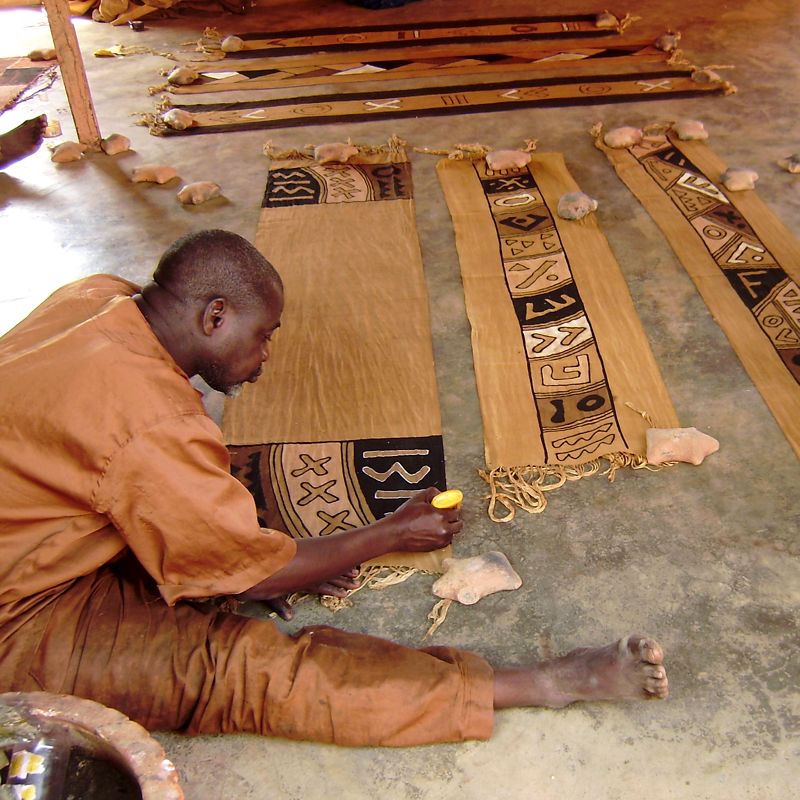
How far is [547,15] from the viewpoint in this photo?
244 inches

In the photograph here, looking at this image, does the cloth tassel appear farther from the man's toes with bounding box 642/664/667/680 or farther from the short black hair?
the short black hair

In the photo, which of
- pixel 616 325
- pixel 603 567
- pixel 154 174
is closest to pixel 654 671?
pixel 603 567

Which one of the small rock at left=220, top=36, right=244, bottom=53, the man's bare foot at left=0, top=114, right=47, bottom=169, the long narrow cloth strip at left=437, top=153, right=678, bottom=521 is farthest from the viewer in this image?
the small rock at left=220, top=36, right=244, bottom=53

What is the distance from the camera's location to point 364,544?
212cm

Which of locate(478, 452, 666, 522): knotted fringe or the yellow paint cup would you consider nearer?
the yellow paint cup

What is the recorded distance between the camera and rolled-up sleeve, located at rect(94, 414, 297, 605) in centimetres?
160

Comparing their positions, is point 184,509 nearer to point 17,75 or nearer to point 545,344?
point 545,344

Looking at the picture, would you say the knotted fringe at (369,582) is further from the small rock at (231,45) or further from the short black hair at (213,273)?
the small rock at (231,45)

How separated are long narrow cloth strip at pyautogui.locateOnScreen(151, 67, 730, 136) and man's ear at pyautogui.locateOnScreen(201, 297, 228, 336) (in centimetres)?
324

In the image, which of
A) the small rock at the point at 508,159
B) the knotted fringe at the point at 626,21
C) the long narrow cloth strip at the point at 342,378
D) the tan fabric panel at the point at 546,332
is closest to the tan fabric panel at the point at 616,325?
the tan fabric panel at the point at 546,332

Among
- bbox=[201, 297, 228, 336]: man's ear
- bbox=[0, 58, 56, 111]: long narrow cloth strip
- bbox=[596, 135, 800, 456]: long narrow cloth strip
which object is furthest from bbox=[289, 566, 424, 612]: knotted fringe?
bbox=[0, 58, 56, 111]: long narrow cloth strip

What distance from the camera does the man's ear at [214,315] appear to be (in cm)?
176

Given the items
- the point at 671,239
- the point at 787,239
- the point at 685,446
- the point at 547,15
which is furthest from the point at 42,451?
the point at 547,15

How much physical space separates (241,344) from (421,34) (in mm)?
4788
